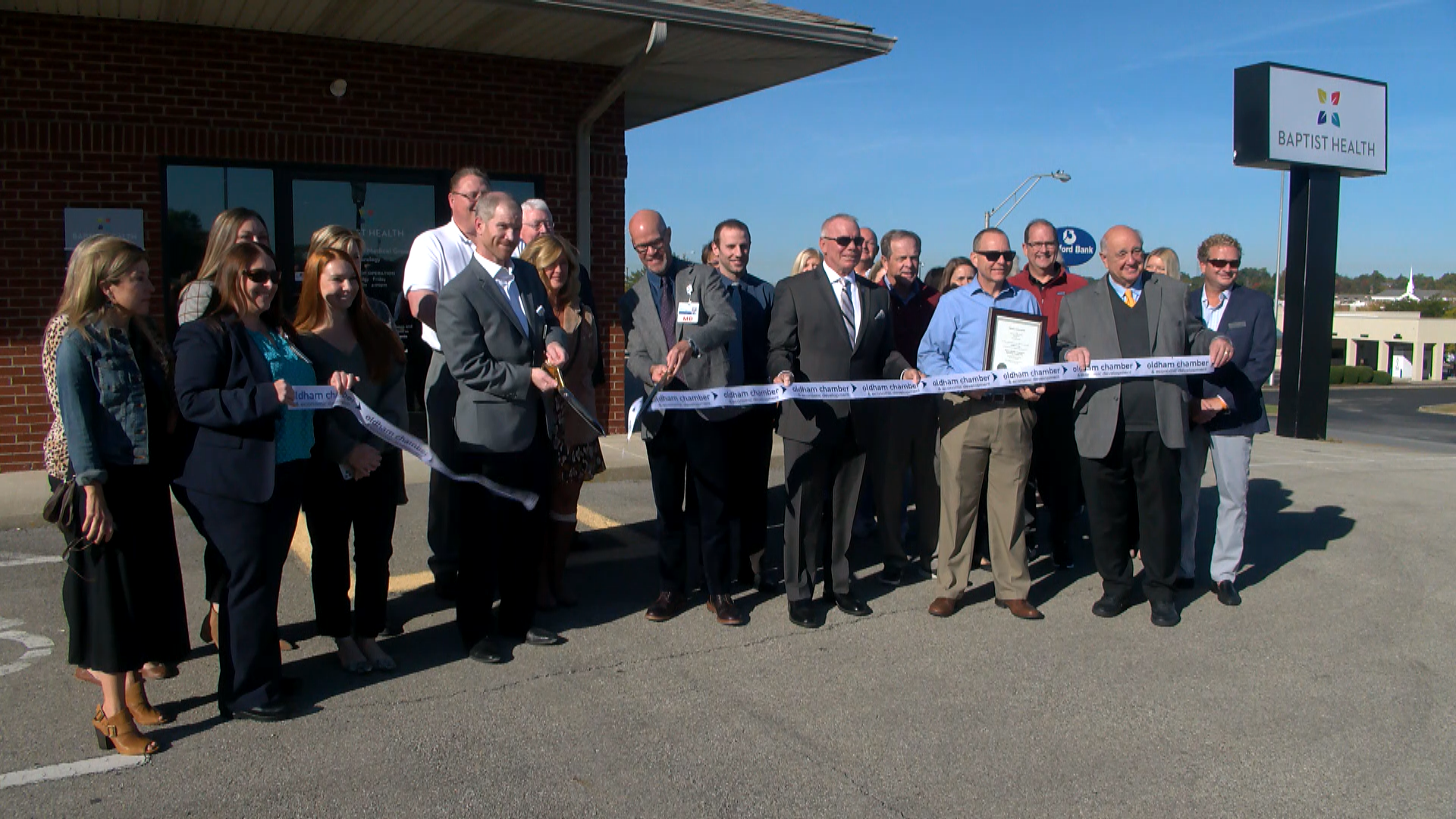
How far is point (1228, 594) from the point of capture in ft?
19.9

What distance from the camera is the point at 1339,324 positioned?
76.6 m

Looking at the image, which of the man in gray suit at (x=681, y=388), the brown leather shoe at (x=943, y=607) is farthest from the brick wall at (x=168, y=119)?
the brown leather shoe at (x=943, y=607)

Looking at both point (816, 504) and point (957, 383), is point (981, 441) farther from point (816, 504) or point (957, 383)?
point (816, 504)

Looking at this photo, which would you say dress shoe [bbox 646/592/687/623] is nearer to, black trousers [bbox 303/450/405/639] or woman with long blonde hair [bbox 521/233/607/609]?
woman with long blonde hair [bbox 521/233/607/609]

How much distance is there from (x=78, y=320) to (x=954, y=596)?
164 inches

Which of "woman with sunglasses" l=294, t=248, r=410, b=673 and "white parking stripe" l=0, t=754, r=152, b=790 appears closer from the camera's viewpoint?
"white parking stripe" l=0, t=754, r=152, b=790

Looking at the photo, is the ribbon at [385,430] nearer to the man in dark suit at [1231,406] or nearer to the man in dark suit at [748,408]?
the man in dark suit at [748,408]

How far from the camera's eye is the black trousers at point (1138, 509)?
18.8 ft

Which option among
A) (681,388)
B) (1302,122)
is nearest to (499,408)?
(681,388)

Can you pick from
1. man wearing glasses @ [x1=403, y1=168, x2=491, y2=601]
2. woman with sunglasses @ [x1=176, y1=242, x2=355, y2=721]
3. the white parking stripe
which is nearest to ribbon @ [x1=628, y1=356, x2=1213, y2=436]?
man wearing glasses @ [x1=403, y1=168, x2=491, y2=601]

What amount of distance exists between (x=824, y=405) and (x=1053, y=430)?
205 cm

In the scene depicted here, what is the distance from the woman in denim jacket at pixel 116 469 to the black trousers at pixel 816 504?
9.44 feet

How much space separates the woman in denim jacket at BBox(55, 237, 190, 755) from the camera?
12.6 feet

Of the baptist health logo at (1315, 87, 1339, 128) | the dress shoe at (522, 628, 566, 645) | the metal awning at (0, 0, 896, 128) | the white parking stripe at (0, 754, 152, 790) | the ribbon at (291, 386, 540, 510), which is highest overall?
the baptist health logo at (1315, 87, 1339, 128)
